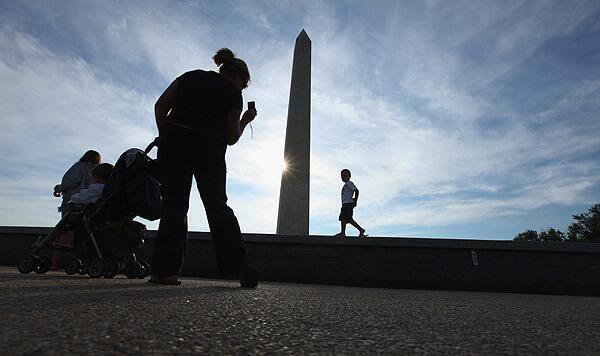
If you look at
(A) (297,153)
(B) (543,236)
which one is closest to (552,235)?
(B) (543,236)

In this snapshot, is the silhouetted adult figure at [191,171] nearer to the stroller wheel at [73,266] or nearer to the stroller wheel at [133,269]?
the stroller wheel at [133,269]

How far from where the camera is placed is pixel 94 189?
171 inches

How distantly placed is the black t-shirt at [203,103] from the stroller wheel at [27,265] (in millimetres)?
2401

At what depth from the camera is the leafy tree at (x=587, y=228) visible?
41.4 metres

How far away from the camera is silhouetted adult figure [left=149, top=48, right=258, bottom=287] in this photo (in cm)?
309

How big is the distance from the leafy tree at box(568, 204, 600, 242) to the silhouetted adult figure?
47.5m

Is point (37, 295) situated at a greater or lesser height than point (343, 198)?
lesser

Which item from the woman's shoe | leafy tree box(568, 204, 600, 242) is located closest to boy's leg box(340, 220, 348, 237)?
the woman's shoe

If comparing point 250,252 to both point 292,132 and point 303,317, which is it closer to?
point 303,317

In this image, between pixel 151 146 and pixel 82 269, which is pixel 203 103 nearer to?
pixel 151 146

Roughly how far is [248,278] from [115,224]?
167 centimetres

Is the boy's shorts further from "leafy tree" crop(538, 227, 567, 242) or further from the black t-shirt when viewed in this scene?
"leafy tree" crop(538, 227, 567, 242)

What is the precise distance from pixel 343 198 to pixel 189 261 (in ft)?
13.5

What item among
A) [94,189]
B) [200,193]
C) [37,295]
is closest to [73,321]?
[37,295]
